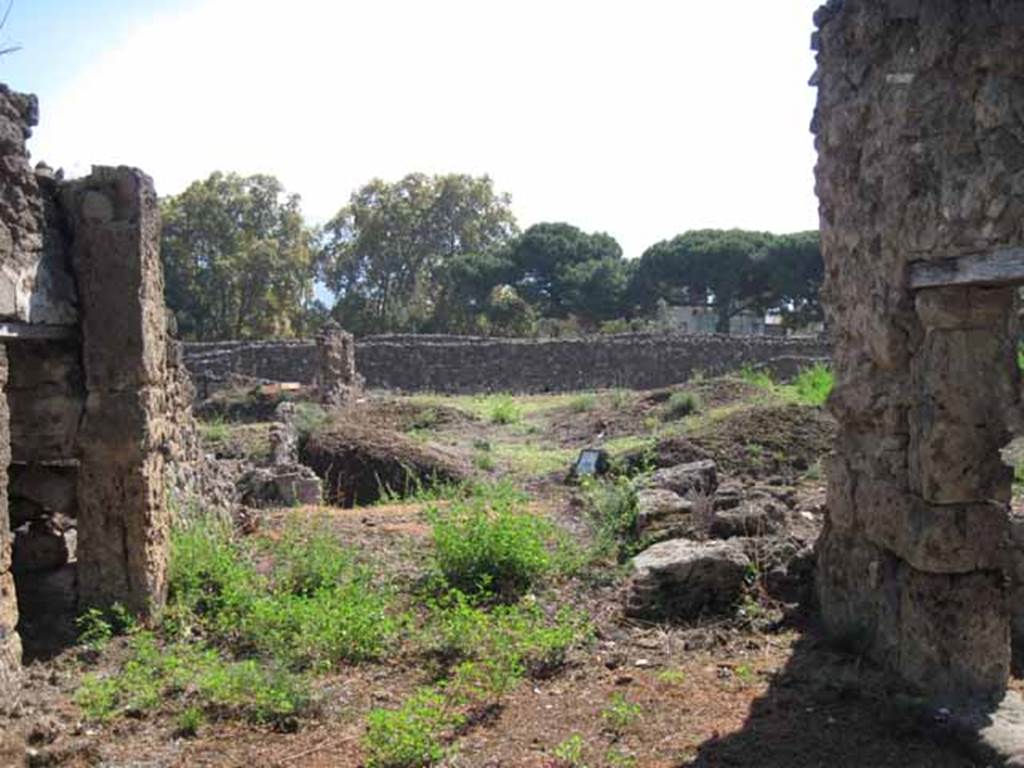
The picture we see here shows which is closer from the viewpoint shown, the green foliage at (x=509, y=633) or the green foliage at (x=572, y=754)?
the green foliage at (x=572, y=754)

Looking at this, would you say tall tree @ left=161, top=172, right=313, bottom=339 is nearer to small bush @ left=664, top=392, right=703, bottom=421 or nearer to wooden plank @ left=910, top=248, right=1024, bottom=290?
small bush @ left=664, top=392, right=703, bottom=421

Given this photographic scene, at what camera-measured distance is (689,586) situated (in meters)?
7.02

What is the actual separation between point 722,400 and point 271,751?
15.1 metres

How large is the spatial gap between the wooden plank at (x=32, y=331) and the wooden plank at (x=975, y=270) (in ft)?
16.3

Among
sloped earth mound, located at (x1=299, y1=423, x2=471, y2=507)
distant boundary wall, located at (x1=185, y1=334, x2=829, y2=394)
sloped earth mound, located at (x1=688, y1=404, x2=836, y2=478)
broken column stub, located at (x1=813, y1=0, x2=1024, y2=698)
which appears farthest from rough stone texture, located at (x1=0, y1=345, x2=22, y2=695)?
distant boundary wall, located at (x1=185, y1=334, x2=829, y2=394)

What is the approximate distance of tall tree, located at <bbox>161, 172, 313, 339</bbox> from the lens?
139 ft

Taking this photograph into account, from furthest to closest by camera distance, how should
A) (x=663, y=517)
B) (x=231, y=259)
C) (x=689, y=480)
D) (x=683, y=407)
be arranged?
(x=231, y=259) < (x=683, y=407) < (x=689, y=480) < (x=663, y=517)

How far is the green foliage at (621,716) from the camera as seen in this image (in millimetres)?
5234

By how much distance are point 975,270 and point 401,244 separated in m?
47.0

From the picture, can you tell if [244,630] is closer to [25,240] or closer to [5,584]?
[5,584]

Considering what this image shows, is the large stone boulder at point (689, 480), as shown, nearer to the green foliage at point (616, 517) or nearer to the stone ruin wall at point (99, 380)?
the green foliage at point (616, 517)

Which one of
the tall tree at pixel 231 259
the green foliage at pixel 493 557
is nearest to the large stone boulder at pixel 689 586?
the green foliage at pixel 493 557

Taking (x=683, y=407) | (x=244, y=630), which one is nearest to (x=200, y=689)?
(x=244, y=630)

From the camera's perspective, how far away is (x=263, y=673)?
5945 mm
